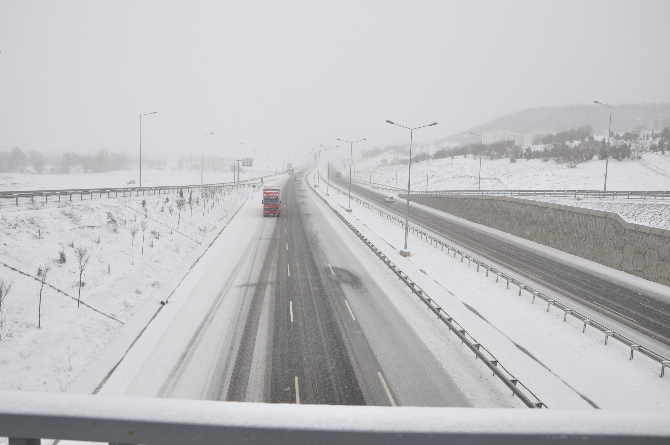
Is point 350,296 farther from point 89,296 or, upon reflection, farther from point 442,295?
point 89,296

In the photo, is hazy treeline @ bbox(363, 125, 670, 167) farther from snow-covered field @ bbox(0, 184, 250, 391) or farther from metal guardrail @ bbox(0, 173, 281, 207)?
snow-covered field @ bbox(0, 184, 250, 391)

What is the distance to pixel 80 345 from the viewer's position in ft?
56.7

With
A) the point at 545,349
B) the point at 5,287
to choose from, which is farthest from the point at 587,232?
the point at 5,287

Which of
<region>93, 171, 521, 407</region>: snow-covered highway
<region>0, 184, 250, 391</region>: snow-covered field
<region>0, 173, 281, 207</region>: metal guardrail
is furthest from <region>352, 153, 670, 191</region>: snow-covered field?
<region>0, 184, 250, 391</region>: snow-covered field

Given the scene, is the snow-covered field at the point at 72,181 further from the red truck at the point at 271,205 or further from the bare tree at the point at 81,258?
the bare tree at the point at 81,258

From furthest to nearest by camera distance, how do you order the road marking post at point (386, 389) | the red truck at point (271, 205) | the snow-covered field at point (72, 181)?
the snow-covered field at point (72, 181) < the red truck at point (271, 205) < the road marking post at point (386, 389)

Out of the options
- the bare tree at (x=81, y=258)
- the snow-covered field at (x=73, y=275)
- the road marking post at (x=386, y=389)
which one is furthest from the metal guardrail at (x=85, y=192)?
the road marking post at (x=386, y=389)

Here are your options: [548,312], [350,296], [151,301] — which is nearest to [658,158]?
[548,312]

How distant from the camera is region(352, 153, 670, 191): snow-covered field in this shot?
64.1m

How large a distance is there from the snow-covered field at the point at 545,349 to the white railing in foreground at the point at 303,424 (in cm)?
1493

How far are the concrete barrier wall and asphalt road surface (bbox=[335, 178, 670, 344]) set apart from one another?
9.84 feet

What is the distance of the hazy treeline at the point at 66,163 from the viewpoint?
131 metres

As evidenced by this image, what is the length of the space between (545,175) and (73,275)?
267 feet

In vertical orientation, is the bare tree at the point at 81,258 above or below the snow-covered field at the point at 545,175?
below
